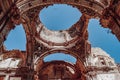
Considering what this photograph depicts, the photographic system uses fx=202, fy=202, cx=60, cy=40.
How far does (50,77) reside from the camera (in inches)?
941

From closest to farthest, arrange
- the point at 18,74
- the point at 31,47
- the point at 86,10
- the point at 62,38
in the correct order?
1. the point at 86,10
2. the point at 18,74
3. the point at 31,47
4. the point at 62,38

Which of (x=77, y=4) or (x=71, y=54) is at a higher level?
(x=71, y=54)

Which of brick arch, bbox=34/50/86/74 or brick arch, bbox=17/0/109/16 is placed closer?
brick arch, bbox=17/0/109/16

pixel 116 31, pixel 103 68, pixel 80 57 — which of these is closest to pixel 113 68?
pixel 103 68

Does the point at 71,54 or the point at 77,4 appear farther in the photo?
the point at 71,54

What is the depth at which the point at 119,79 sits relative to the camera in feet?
57.4

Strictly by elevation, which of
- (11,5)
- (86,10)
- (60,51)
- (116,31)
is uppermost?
(60,51)

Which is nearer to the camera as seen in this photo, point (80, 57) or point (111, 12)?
point (111, 12)

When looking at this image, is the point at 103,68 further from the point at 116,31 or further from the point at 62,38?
the point at 116,31

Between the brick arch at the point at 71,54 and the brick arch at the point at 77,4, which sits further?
the brick arch at the point at 71,54

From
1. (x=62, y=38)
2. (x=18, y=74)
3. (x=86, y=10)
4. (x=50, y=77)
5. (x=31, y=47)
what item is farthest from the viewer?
(x=50, y=77)

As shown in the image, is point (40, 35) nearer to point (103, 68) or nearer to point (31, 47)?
point (31, 47)

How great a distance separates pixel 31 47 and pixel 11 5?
1091 cm

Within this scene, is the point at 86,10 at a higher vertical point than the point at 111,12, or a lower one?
higher
